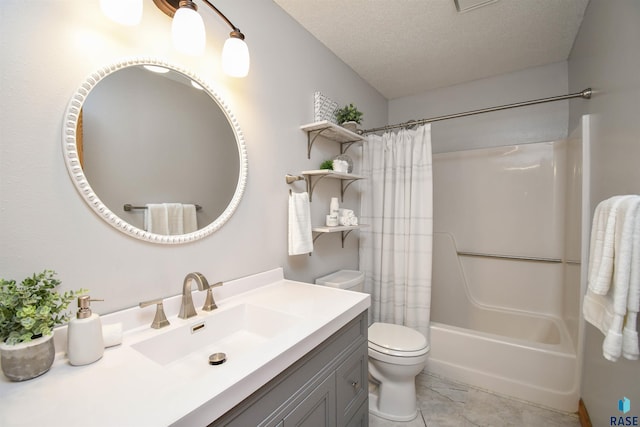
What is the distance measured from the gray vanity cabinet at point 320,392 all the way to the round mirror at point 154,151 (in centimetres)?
64

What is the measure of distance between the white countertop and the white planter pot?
19 mm

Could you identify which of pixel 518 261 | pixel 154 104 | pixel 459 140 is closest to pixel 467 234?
pixel 518 261

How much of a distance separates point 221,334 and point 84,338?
46 cm

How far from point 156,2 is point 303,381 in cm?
145

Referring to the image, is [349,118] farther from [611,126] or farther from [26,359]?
[26,359]

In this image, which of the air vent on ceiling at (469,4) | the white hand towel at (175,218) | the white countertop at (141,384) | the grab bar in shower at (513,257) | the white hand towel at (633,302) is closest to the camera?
the white countertop at (141,384)

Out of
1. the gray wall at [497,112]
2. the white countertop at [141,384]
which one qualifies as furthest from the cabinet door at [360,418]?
the gray wall at [497,112]

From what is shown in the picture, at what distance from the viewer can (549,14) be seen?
1.65 m

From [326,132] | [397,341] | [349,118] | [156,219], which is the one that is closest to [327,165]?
[326,132]

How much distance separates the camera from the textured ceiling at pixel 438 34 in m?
1.57

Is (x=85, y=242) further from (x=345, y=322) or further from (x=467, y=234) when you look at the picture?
(x=467, y=234)

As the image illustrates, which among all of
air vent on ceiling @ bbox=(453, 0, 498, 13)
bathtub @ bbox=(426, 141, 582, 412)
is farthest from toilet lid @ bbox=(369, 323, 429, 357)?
air vent on ceiling @ bbox=(453, 0, 498, 13)

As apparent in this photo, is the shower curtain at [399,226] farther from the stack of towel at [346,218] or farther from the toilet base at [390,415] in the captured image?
the toilet base at [390,415]

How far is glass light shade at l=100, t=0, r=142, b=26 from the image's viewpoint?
81 cm
